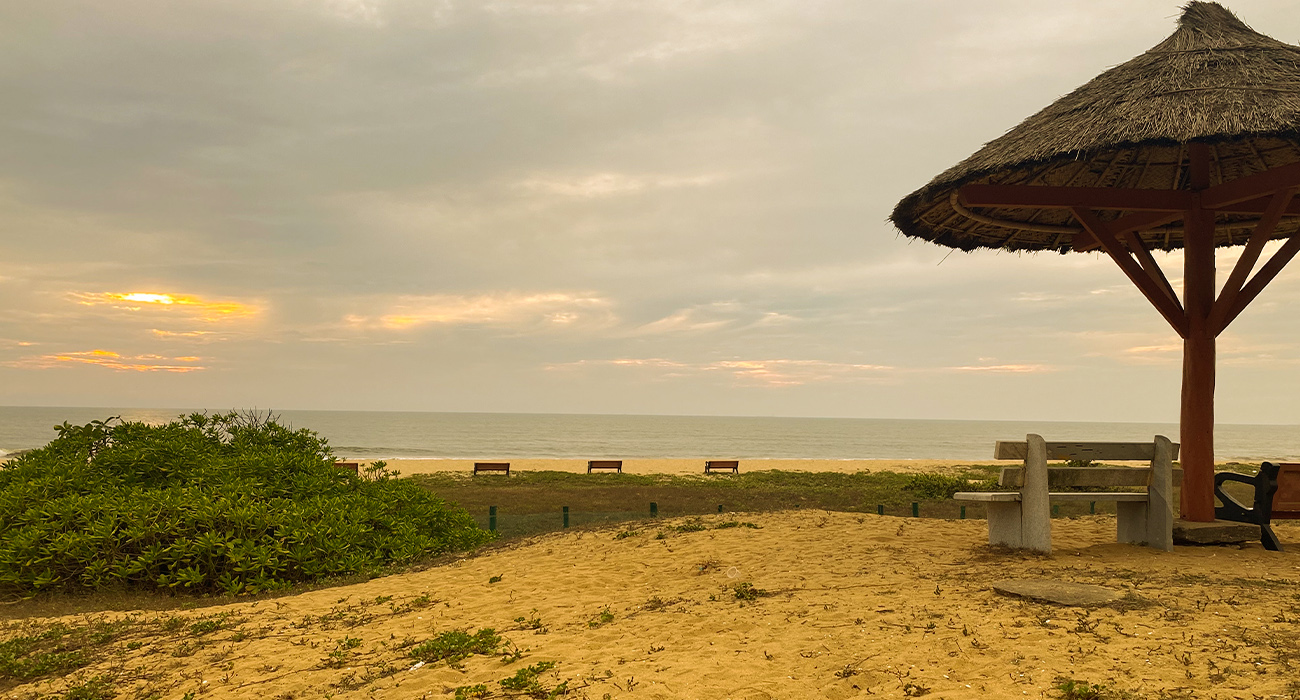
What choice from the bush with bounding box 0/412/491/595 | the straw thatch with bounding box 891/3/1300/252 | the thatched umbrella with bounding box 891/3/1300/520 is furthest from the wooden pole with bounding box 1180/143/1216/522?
the bush with bounding box 0/412/491/595

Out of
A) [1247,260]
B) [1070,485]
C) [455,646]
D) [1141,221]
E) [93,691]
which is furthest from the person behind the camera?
[1141,221]

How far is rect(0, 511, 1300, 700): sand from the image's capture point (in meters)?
4.72

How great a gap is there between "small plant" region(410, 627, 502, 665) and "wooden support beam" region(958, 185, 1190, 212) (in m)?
7.03

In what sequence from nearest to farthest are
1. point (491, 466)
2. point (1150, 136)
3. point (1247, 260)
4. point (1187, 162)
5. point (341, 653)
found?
point (341, 653) → point (1150, 136) → point (1247, 260) → point (1187, 162) → point (491, 466)

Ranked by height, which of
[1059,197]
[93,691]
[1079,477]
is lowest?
[93,691]

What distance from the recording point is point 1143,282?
9.56 meters

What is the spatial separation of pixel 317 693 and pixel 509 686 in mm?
1444

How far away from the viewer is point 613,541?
35.7 ft

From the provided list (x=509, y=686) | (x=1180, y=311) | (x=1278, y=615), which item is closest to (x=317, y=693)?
(x=509, y=686)

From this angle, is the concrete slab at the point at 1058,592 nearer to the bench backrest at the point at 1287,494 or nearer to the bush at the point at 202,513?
the bench backrest at the point at 1287,494

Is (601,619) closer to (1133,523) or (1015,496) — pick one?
(1015,496)

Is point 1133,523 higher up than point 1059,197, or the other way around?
point 1059,197

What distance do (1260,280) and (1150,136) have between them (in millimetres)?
2591

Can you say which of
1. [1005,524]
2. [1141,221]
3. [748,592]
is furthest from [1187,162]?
[748,592]
